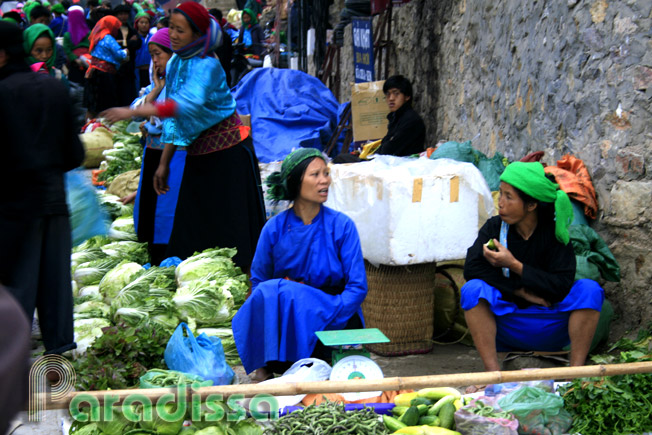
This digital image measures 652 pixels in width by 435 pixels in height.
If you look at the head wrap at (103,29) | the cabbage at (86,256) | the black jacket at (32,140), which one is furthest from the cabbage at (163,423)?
the head wrap at (103,29)

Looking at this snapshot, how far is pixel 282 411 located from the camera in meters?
3.07

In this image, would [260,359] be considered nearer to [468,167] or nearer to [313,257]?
[313,257]

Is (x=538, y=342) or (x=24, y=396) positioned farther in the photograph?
(x=538, y=342)

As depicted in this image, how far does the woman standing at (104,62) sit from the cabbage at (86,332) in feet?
26.9

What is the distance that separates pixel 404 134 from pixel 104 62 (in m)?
6.83

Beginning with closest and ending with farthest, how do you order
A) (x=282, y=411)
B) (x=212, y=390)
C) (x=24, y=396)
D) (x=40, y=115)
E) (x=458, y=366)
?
1. (x=24, y=396)
2. (x=212, y=390)
3. (x=282, y=411)
4. (x=40, y=115)
5. (x=458, y=366)

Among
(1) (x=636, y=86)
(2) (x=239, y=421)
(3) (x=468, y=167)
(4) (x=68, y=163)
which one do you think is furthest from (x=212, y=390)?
(1) (x=636, y=86)

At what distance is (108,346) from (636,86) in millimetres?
3083

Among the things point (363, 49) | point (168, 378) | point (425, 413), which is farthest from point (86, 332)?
point (363, 49)

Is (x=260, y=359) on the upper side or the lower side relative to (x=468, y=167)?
lower

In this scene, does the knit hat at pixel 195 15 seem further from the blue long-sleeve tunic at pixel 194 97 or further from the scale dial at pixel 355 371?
the scale dial at pixel 355 371

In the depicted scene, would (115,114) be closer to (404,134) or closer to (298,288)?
(298,288)

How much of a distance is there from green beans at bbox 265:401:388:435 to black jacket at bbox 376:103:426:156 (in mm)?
4234

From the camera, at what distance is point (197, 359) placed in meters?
3.57
